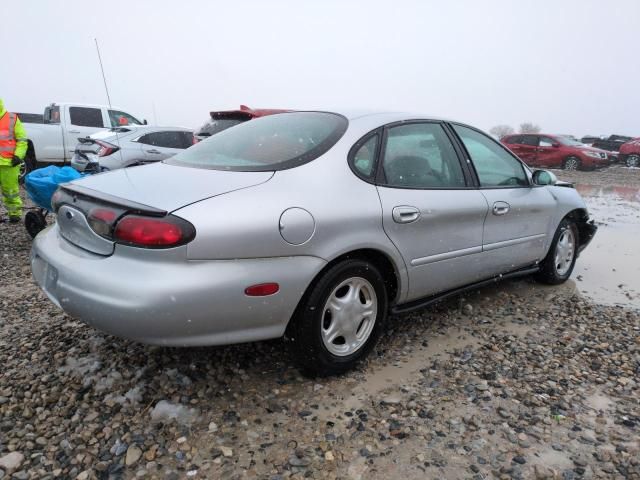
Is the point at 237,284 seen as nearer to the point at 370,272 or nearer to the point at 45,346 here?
the point at 370,272

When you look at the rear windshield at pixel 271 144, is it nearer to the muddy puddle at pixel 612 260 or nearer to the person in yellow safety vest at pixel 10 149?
the muddy puddle at pixel 612 260

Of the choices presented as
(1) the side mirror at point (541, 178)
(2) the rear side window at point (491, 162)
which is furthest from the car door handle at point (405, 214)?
(1) the side mirror at point (541, 178)

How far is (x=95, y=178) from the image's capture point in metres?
2.52

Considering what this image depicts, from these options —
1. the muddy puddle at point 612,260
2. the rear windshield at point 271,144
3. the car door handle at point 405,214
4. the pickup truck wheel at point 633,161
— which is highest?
the rear windshield at point 271,144

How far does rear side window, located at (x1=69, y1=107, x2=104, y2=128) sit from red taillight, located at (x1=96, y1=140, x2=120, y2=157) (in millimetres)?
3529

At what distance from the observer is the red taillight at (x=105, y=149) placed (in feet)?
26.4

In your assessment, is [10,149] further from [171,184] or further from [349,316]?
[349,316]

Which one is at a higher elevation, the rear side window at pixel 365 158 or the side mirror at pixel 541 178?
the rear side window at pixel 365 158

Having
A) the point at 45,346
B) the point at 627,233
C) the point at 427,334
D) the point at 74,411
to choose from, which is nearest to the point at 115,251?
the point at 74,411

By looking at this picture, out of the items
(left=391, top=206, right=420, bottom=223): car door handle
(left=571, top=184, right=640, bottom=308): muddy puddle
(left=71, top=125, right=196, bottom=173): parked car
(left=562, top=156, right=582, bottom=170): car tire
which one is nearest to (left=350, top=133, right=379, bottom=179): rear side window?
(left=391, top=206, right=420, bottom=223): car door handle

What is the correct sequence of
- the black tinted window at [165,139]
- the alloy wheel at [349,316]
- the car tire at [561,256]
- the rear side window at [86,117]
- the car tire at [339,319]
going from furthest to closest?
1. the rear side window at [86,117]
2. the black tinted window at [165,139]
3. the car tire at [561,256]
4. the alloy wheel at [349,316]
5. the car tire at [339,319]

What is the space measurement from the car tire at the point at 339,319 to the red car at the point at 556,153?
52.0 ft

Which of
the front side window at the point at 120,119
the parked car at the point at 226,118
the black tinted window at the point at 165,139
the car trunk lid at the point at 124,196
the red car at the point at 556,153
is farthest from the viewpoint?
the red car at the point at 556,153

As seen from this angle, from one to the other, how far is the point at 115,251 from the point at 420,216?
165 centimetres
